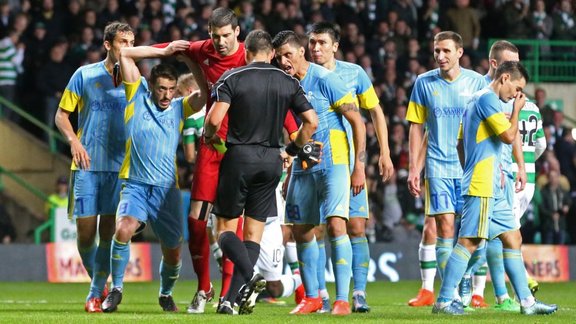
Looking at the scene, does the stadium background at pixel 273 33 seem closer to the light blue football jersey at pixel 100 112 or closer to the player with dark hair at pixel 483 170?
the light blue football jersey at pixel 100 112

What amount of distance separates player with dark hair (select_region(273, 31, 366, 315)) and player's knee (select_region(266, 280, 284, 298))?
1.34 m

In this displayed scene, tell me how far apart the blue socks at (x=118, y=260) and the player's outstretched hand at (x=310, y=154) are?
5.80 feet

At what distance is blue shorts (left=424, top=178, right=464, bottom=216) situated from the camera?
42.6 feet

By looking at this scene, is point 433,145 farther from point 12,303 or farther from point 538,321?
point 12,303

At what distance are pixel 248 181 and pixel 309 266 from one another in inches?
55.2

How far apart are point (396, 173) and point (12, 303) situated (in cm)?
963

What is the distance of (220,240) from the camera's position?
10.9 meters

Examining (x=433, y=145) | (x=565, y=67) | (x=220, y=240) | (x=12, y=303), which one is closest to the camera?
(x=220, y=240)

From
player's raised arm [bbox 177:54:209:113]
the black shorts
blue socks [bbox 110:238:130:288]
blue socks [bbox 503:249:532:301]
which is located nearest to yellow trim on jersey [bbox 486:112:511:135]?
blue socks [bbox 503:249:532:301]

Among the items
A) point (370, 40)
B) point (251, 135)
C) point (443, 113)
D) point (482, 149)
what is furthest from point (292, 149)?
point (370, 40)

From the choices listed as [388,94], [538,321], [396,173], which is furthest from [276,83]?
[388,94]

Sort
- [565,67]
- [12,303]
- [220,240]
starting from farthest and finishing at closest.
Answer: [565,67] < [12,303] < [220,240]

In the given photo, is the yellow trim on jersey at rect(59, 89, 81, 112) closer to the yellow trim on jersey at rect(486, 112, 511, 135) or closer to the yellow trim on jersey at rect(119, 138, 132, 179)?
the yellow trim on jersey at rect(119, 138, 132, 179)

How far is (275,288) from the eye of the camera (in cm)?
1351
